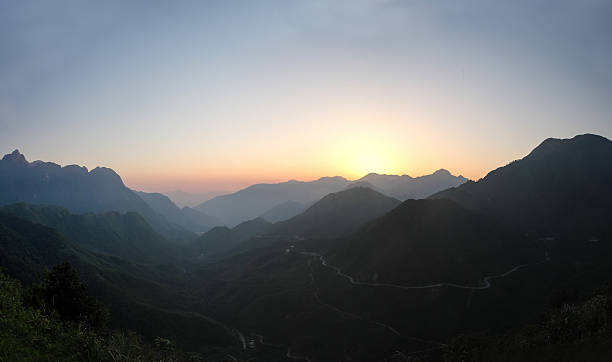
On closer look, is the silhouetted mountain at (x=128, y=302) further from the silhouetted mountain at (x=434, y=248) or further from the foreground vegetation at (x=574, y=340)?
the foreground vegetation at (x=574, y=340)

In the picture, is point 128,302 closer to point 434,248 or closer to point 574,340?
point 434,248

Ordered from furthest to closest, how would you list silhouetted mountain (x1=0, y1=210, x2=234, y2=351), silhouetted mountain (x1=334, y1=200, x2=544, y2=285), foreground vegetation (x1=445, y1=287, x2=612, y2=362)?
silhouetted mountain (x1=334, y1=200, x2=544, y2=285), silhouetted mountain (x1=0, y1=210, x2=234, y2=351), foreground vegetation (x1=445, y1=287, x2=612, y2=362)

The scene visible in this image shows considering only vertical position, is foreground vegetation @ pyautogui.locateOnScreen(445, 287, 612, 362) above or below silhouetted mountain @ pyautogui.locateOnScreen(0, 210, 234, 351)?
above

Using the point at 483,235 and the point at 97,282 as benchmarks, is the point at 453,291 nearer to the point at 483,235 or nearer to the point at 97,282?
the point at 483,235

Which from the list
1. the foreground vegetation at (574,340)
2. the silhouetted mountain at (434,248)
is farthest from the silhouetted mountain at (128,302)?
the foreground vegetation at (574,340)

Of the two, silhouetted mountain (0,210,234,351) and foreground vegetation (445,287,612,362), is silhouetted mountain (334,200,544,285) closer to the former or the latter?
silhouetted mountain (0,210,234,351)

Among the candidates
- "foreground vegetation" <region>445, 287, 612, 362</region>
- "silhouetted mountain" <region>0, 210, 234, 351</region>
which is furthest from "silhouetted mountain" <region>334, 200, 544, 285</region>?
"foreground vegetation" <region>445, 287, 612, 362</region>

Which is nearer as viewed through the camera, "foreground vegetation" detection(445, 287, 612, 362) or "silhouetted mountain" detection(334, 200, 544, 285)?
"foreground vegetation" detection(445, 287, 612, 362)

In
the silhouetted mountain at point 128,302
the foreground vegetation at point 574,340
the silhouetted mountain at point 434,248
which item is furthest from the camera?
the silhouetted mountain at point 434,248

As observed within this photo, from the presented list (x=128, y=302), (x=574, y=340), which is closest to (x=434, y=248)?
(x=574, y=340)
